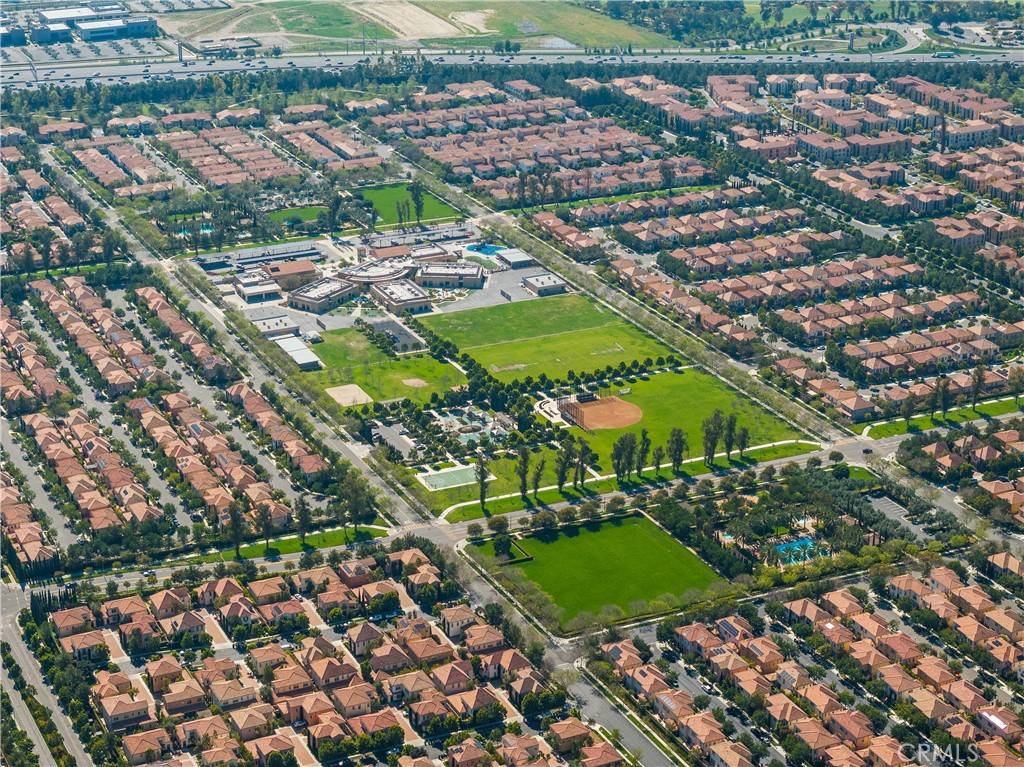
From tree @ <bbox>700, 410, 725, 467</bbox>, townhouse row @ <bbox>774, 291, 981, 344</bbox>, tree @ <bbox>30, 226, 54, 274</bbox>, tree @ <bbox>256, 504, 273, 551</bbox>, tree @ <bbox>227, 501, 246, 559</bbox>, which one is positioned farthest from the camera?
tree @ <bbox>30, 226, 54, 274</bbox>

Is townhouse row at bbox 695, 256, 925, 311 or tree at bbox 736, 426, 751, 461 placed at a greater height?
tree at bbox 736, 426, 751, 461

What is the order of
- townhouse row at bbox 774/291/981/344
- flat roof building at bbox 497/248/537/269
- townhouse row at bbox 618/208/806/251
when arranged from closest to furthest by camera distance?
townhouse row at bbox 774/291/981/344
flat roof building at bbox 497/248/537/269
townhouse row at bbox 618/208/806/251

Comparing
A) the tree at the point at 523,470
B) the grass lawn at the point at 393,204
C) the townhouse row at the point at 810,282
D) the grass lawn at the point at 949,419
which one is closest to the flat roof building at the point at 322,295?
the grass lawn at the point at 393,204

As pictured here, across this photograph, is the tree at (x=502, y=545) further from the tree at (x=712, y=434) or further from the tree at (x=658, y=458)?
the tree at (x=712, y=434)

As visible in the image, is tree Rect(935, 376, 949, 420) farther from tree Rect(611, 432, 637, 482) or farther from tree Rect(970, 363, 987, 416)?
tree Rect(611, 432, 637, 482)

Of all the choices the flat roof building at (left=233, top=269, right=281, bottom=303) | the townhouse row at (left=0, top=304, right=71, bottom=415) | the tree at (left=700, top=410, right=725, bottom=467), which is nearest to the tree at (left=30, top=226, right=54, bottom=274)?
the townhouse row at (left=0, top=304, right=71, bottom=415)

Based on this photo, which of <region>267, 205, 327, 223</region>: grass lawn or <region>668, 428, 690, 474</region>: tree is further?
<region>267, 205, 327, 223</region>: grass lawn

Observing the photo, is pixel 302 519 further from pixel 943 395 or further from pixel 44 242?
pixel 44 242
